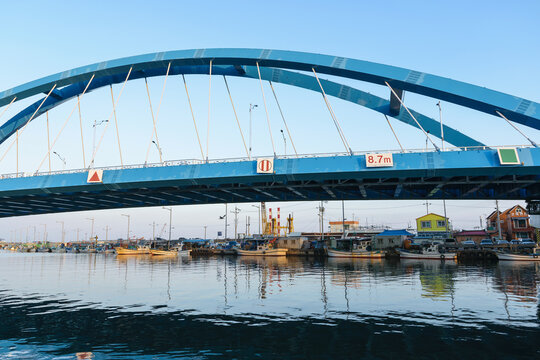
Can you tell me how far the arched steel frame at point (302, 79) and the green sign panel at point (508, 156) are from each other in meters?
3.58

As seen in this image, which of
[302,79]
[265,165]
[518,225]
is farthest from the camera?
[518,225]

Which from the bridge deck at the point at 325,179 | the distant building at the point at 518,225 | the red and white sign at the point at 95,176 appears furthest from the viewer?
the distant building at the point at 518,225

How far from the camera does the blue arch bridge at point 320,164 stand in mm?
24406

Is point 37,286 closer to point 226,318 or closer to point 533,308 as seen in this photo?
point 226,318

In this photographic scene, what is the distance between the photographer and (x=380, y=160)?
2450 cm

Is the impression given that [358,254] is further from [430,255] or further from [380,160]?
[380,160]

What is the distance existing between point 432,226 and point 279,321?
299 ft

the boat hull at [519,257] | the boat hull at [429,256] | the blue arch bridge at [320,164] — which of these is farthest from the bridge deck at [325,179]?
the boat hull at [429,256]

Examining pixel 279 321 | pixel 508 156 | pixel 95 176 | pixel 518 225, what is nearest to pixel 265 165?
pixel 279 321

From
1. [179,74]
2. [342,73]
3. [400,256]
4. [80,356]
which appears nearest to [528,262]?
[400,256]

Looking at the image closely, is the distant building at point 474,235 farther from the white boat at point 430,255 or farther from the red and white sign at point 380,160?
the red and white sign at point 380,160

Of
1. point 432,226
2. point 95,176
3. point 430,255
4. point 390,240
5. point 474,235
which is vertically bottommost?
point 430,255

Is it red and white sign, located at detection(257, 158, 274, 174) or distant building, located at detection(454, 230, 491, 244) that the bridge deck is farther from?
distant building, located at detection(454, 230, 491, 244)

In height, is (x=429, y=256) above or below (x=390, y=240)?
below
